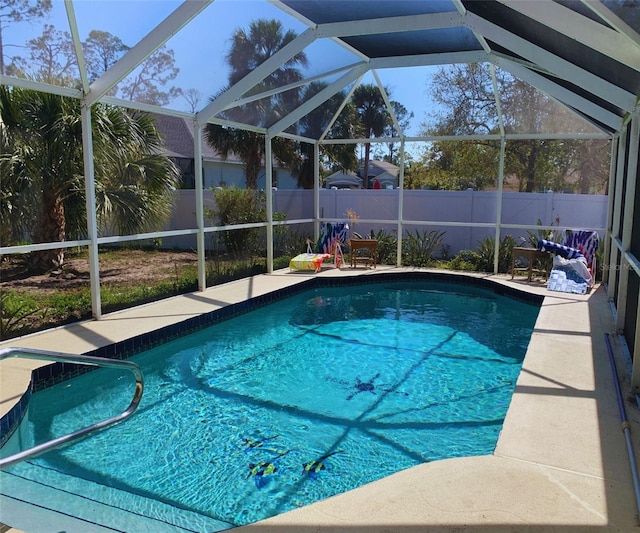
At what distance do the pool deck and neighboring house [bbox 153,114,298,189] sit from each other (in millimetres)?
7511

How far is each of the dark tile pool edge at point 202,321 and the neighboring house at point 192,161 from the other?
3857 mm

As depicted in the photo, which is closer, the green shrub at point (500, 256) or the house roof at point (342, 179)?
the green shrub at point (500, 256)

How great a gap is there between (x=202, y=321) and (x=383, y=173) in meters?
17.6

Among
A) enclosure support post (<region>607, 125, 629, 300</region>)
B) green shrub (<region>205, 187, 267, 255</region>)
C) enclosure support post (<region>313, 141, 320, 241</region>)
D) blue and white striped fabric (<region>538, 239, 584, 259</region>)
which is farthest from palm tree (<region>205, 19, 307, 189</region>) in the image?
blue and white striped fabric (<region>538, 239, 584, 259</region>)

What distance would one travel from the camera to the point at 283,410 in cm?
453

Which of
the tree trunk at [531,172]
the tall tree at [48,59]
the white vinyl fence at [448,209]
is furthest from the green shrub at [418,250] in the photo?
the tall tree at [48,59]

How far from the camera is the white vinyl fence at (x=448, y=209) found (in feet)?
38.3

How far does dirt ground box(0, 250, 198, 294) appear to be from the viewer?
28.8ft

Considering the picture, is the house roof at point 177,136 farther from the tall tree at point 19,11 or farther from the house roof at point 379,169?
the house roof at point 379,169

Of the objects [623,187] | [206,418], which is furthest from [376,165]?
[206,418]

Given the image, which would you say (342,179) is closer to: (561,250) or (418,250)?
(418,250)

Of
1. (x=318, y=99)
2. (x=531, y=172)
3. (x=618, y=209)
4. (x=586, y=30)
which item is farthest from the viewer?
(x=531, y=172)

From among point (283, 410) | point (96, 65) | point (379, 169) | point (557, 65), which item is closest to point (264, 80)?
point (96, 65)

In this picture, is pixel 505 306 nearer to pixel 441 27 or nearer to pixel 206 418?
pixel 441 27
